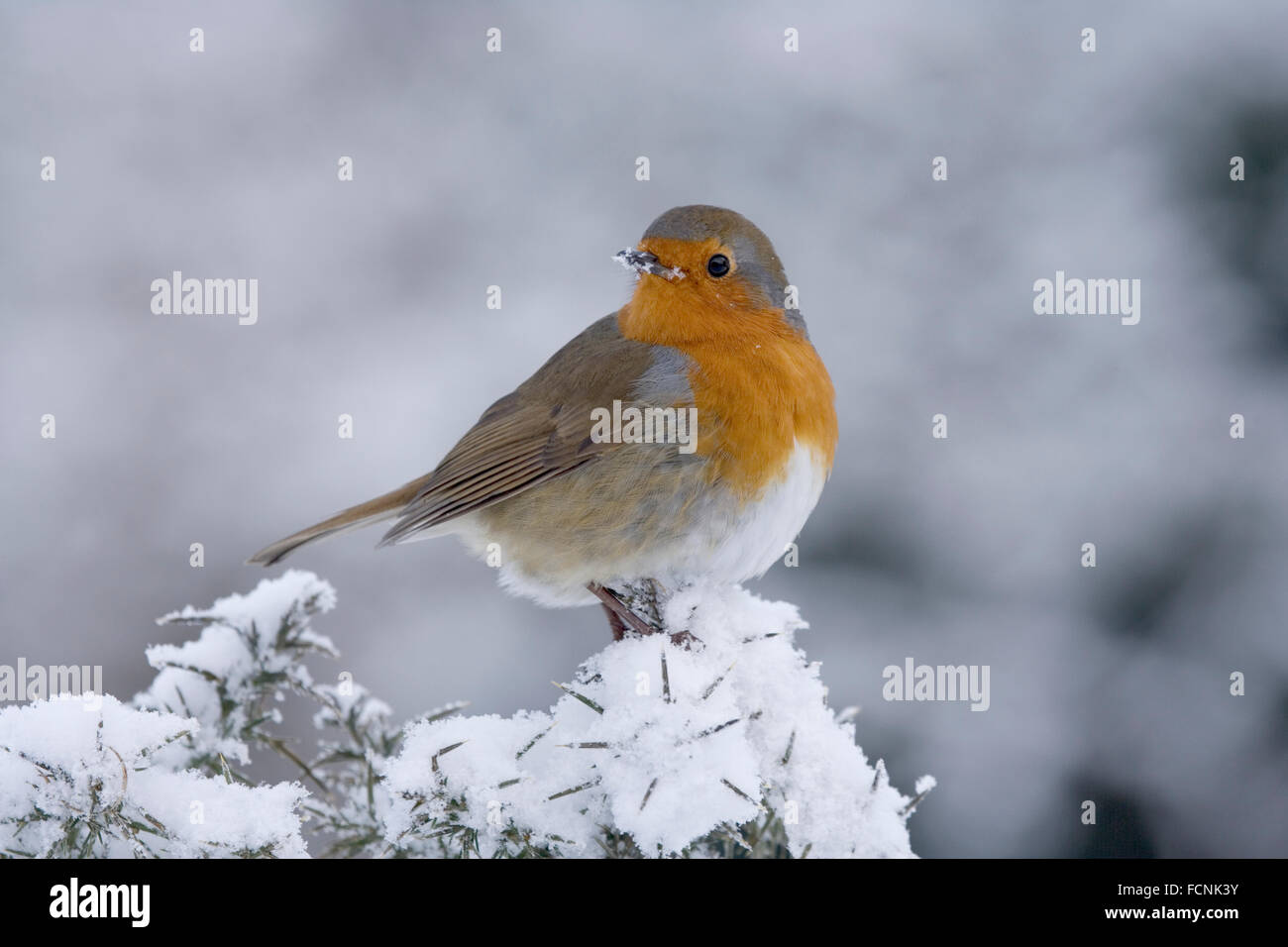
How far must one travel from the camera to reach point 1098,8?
5.80 meters

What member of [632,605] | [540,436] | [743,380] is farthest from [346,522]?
[743,380]

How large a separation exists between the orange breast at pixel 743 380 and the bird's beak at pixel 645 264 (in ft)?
0.17

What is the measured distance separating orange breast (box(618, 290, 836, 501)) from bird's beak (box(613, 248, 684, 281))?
0.17 feet

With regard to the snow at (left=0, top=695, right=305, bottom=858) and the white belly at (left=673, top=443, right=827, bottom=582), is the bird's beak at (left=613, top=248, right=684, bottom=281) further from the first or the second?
the snow at (left=0, top=695, right=305, bottom=858)

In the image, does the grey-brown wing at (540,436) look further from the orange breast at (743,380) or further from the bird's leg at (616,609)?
the bird's leg at (616,609)

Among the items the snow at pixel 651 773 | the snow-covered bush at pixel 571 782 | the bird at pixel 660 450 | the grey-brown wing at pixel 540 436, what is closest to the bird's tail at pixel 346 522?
the bird at pixel 660 450

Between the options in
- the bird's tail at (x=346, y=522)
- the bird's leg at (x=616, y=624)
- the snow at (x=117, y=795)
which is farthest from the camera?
the bird's tail at (x=346, y=522)

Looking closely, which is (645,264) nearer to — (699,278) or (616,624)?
(699,278)

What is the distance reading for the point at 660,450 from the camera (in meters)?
2.93

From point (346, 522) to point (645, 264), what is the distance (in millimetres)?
1263

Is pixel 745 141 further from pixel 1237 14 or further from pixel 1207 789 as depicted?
pixel 1207 789

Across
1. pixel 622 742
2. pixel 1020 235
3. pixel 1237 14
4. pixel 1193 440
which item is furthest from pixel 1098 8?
pixel 622 742

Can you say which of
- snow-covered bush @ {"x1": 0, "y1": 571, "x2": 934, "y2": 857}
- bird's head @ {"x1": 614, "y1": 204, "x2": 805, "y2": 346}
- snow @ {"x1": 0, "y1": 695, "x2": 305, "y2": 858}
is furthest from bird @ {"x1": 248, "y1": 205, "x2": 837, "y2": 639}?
snow @ {"x1": 0, "y1": 695, "x2": 305, "y2": 858}

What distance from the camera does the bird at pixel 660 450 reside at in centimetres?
289
